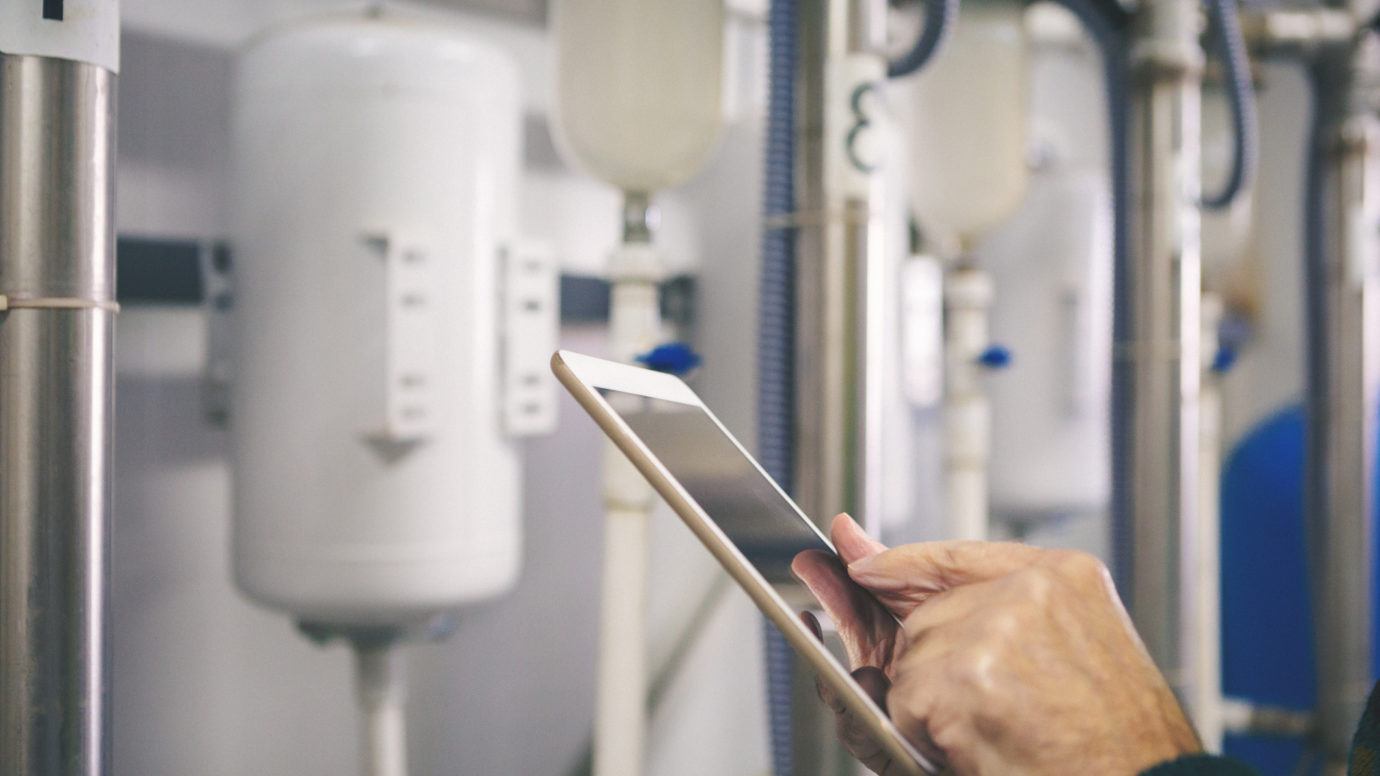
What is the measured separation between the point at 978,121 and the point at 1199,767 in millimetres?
1049

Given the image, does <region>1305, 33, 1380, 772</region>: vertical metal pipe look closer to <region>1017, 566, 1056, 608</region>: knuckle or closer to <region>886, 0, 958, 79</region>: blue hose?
<region>886, 0, 958, 79</region>: blue hose

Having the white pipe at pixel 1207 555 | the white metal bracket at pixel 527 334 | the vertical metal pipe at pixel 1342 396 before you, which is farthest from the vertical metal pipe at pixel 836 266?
the vertical metal pipe at pixel 1342 396

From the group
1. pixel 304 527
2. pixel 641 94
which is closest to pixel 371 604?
pixel 304 527

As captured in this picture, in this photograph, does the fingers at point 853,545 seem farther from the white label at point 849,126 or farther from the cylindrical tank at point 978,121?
the cylindrical tank at point 978,121

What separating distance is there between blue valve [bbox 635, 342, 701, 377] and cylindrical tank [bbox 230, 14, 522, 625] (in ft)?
0.58

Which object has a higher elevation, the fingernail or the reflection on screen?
the reflection on screen

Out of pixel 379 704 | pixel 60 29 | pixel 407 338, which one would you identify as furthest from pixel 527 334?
pixel 60 29

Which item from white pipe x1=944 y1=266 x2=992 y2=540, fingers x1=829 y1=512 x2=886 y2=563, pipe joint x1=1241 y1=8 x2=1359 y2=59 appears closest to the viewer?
fingers x1=829 y1=512 x2=886 y2=563

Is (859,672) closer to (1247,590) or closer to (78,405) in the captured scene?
(78,405)

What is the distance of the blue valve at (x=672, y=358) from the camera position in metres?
0.85

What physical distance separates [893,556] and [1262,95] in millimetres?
2002

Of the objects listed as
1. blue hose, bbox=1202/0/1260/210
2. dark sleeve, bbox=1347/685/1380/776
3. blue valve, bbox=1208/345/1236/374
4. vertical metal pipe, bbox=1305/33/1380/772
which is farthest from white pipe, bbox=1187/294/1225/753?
dark sleeve, bbox=1347/685/1380/776

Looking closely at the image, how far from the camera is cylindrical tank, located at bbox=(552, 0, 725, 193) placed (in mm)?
935

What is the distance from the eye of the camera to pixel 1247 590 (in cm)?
185
